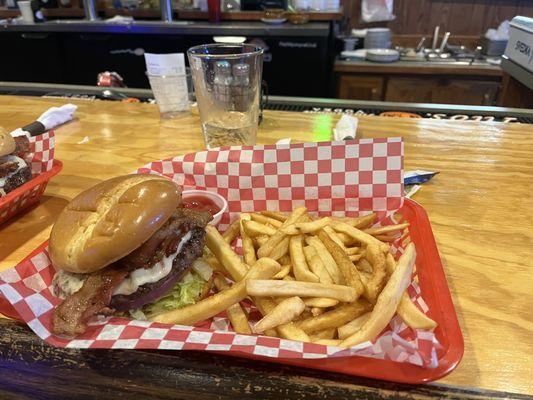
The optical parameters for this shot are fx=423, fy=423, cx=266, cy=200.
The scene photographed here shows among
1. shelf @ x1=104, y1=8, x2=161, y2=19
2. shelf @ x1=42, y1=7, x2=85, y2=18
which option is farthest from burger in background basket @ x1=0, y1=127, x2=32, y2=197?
shelf @ x1=42, y1=7, x2=85, y2=18

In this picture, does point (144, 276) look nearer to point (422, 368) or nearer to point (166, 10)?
point (422, 368)

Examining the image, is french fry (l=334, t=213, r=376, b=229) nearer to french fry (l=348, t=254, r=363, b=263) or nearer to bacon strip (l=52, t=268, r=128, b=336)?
french fry (l=348, t=254, r=363, b=263)

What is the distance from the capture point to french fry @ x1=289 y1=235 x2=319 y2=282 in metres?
1.07

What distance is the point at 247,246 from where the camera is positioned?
124 centimetres

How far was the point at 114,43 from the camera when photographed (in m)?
5.08

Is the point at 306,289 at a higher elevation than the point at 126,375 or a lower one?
higher

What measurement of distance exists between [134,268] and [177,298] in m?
0.15

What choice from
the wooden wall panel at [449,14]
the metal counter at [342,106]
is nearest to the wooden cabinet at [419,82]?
the wooden wall panel at [449,14]

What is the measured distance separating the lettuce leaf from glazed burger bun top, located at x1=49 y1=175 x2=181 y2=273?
17 centimetres

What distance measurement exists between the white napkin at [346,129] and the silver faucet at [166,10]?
392 cm

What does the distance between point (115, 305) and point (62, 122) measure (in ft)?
5.53

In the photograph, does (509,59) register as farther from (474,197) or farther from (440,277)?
(440,277)

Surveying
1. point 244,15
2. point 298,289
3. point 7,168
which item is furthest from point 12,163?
point 244,15

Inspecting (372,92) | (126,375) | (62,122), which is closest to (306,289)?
(126,375)
